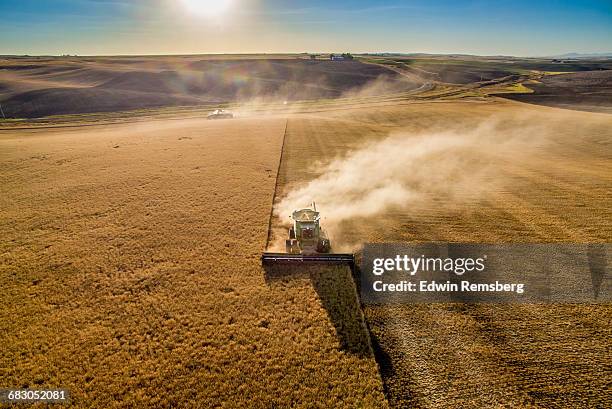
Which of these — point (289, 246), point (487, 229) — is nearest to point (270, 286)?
point (289, 246)

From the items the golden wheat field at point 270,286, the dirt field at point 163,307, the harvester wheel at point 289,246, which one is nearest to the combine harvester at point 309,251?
the harvester wheel at point 289,246

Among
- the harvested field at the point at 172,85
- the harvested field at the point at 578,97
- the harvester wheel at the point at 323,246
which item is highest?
the harvested field at the point at 172,85

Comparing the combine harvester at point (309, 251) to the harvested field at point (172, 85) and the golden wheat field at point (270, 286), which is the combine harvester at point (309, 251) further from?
the harvested field at point (172, 85)

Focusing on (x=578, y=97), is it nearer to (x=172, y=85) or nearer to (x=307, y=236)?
(x=307, y=236)

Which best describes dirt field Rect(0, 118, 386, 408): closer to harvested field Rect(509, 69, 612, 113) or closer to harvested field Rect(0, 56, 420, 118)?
harvested field Rect(509, 69, 612, 113)

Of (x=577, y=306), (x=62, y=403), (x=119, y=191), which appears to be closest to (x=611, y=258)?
(x=577, y=306)

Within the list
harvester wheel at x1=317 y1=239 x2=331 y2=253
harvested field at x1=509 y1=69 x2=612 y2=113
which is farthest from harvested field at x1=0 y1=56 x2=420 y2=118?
harvester wheel at x1=317 y1=239 x2=331 y2=253

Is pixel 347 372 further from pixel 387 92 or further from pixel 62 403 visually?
pixel 387 92
